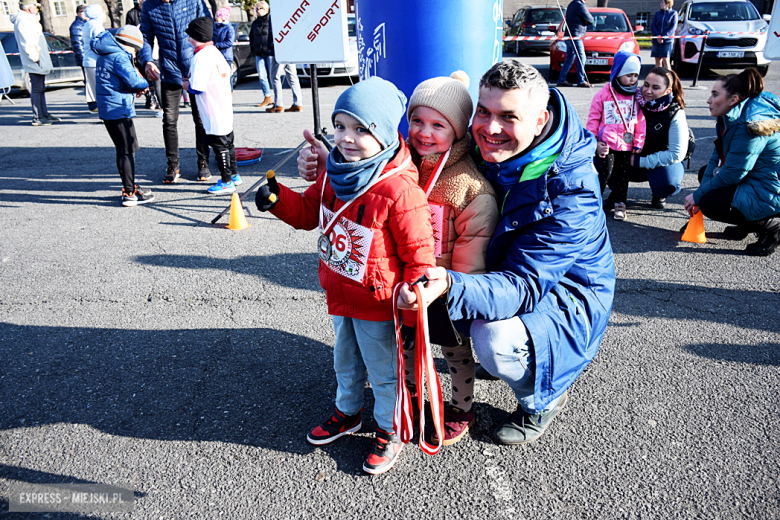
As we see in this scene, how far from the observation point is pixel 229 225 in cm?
491

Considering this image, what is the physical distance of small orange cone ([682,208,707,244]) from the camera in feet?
14.6

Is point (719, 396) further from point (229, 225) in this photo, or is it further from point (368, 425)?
point (229, 225)

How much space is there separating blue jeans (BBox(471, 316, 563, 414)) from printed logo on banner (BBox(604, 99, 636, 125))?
3.40m

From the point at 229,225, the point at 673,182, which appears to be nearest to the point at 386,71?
the point at 229,225

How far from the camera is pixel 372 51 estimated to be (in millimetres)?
4094

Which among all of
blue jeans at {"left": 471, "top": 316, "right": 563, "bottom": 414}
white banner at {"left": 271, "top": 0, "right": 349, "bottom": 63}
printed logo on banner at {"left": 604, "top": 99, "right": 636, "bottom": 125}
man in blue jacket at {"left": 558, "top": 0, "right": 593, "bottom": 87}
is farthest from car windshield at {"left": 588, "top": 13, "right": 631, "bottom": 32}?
blue jeans at {"left": 471, "top": 316, "right": 563, "bottom": 414}

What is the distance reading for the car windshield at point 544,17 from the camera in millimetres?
16047

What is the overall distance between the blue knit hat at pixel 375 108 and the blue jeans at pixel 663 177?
3746 mm

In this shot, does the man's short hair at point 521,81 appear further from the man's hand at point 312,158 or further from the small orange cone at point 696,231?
the small orange cone at point 696,231

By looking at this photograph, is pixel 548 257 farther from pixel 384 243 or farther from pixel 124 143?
pixel 124 143

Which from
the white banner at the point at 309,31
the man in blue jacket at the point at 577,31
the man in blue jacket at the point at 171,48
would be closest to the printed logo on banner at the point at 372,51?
the white banner at the point at 309,31

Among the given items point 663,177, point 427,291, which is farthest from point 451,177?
point 663,177

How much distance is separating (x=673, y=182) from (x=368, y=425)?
3.98 m

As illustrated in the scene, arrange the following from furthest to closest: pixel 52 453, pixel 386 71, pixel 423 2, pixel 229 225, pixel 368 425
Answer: pixel 229 225 < pixel 386 71 < pixel 423 2 < pixel 368 425 < pixel 52 453
